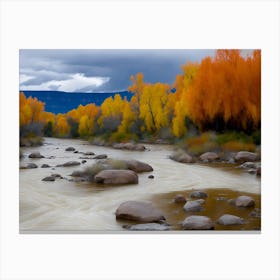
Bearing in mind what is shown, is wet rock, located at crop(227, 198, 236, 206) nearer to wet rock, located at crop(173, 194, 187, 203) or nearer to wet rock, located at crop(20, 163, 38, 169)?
wet rock, located at crop(173, 194, 187, 203)

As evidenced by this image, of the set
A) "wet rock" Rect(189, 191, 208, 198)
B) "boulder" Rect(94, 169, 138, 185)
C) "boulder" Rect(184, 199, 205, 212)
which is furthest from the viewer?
"boulder" Rect(94, 169, 138, 185)

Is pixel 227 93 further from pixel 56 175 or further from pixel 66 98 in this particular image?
pixel 56 175

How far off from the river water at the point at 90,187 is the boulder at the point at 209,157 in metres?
0.11

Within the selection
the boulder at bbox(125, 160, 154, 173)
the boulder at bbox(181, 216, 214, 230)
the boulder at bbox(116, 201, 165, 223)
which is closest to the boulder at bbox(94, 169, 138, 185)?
the boulder at bbox(125, 160, 154, 173)

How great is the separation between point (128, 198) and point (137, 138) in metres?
0.85

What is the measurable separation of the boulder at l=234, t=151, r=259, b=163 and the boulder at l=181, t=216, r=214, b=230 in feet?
3.26

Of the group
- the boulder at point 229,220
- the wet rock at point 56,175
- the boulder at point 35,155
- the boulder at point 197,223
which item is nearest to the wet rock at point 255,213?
the boulder at point 229,220

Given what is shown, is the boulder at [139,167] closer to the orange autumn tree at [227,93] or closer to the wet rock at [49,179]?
the orange autumn tree at [227,93]

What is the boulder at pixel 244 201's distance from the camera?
277 inches

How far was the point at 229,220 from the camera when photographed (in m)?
6.91

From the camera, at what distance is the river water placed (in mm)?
6953

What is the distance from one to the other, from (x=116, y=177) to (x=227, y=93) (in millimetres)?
1963

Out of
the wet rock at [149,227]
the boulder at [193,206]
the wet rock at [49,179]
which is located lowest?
the wet rock at [149,227]
